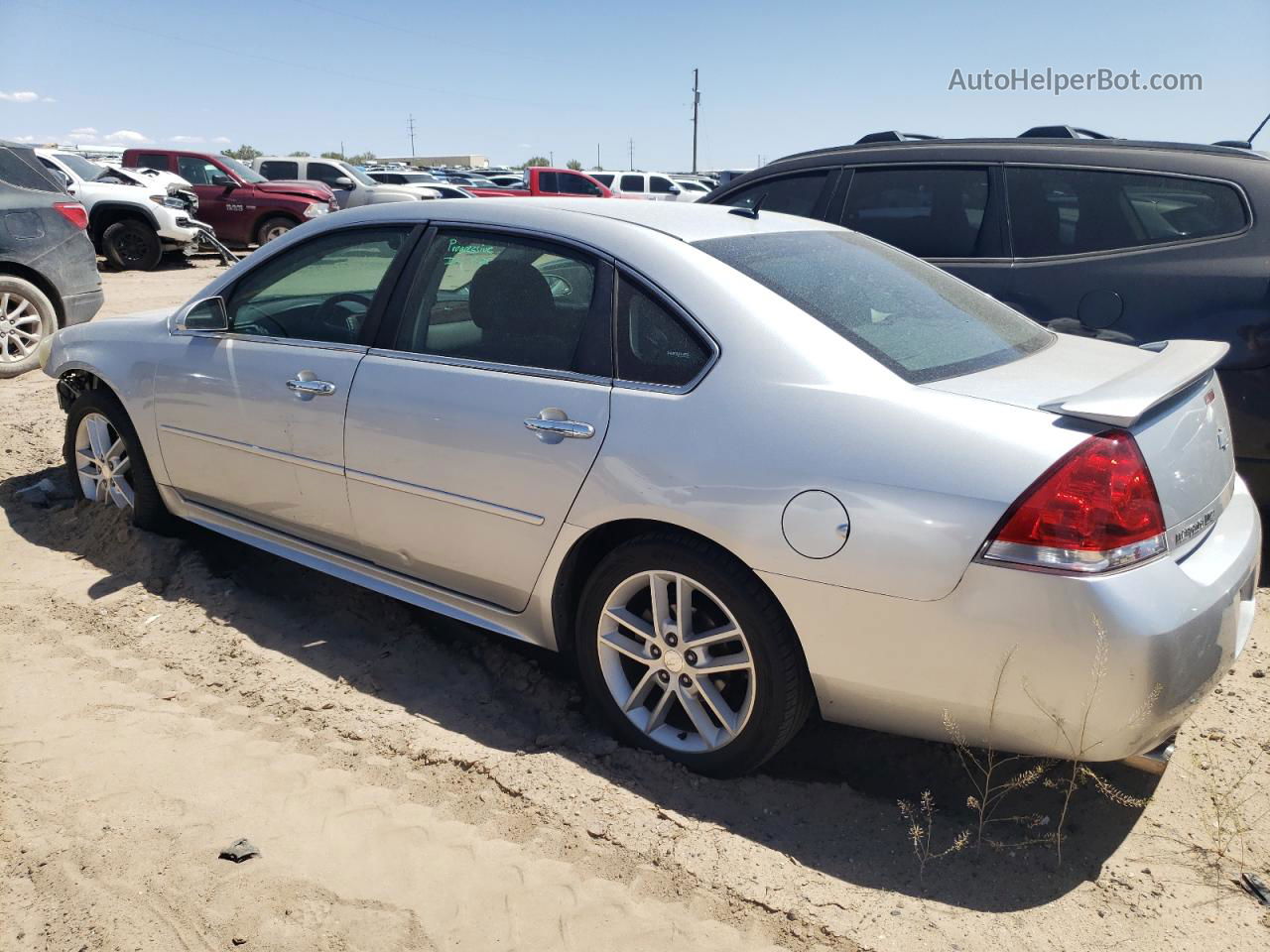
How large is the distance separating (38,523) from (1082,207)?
206 inches

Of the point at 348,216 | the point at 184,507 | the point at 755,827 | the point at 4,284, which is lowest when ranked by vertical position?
the point at 755,827

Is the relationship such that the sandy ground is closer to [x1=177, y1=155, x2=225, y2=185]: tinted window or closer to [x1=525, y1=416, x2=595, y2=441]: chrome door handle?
[x1=525, y1=416, x2=595, y2=441]: chrome door handle

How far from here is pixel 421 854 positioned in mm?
2686

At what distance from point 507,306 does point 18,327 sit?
6.39 m

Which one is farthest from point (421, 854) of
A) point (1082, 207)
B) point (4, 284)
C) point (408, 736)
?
point (4, 284)

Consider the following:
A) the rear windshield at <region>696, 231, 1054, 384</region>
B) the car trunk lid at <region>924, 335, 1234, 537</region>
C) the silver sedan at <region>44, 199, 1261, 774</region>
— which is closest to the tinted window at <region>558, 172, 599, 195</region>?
the silver sedan at <region>44, 199, 1261, 774</region>

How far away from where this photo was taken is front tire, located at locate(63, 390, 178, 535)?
4.56 metres

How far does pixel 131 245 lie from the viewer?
54.4 feet

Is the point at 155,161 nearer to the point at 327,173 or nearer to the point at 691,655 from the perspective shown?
the point at 327,173

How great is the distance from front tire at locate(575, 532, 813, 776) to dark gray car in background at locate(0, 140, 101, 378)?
687 cm

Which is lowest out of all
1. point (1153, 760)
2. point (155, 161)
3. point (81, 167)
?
point (1153, 760)

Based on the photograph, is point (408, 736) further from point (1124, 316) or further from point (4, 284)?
point (4, 284)

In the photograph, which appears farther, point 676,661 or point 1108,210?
point 1108,210

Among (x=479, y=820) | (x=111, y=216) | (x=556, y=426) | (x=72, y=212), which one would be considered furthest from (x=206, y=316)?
(x=111, y=216)
